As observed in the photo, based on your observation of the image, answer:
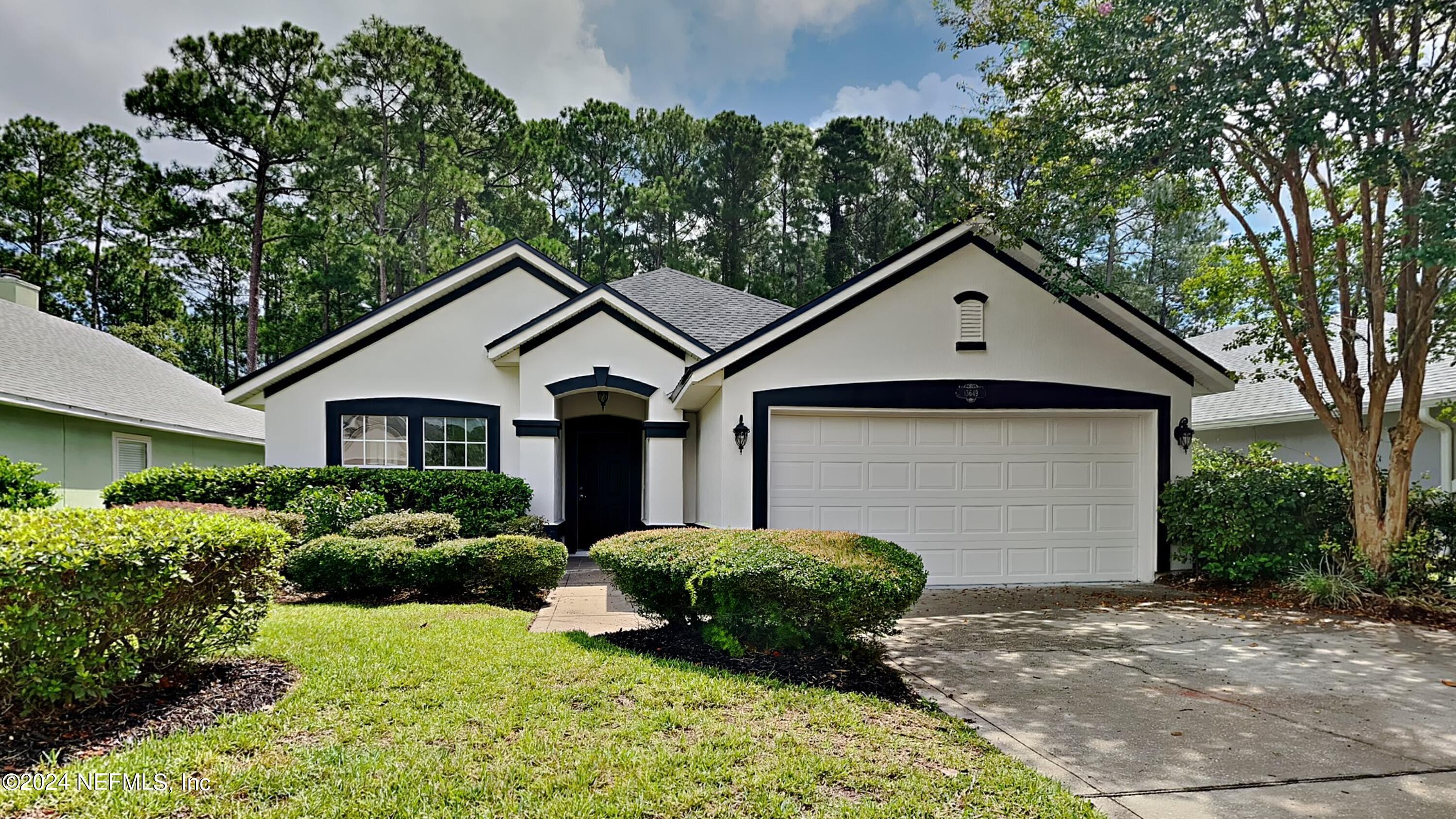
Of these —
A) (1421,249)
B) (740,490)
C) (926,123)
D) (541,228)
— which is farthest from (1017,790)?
(926,123)

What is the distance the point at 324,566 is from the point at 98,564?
446cm

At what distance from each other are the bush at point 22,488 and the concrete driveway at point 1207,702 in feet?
36.4

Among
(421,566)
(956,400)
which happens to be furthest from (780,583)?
(956,400)

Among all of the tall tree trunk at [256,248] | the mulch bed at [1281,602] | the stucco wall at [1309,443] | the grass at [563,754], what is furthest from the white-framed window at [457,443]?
the tall tree trunk at [256,248]

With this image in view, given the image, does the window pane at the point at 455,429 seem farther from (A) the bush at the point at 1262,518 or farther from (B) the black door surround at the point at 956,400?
(A) the bush at the point at 1262,518

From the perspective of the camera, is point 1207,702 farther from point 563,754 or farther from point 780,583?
point 563,754

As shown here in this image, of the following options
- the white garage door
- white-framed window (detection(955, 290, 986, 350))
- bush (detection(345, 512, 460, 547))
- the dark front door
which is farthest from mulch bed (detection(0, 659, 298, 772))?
the dark front door

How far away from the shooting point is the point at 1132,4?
7.34 metres

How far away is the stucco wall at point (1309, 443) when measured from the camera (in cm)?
1176

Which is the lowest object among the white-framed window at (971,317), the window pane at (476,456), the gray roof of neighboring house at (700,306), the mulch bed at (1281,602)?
the mulch bed at (1281,602)

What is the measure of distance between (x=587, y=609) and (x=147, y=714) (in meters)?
4.13

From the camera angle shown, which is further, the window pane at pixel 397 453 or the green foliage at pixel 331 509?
the window pane at pixel 397 453

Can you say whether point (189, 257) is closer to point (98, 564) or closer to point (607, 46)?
point (607, 46)

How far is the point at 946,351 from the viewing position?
9.45 metres
